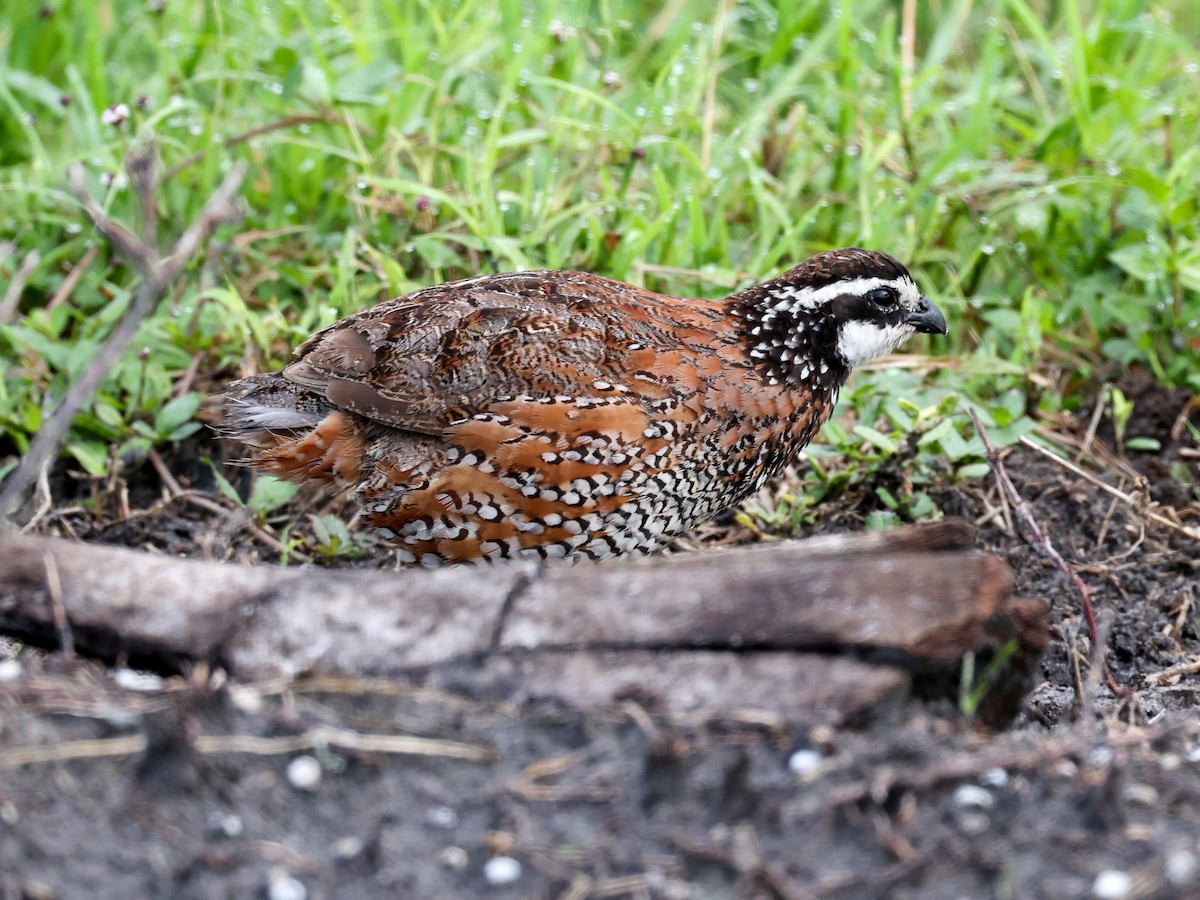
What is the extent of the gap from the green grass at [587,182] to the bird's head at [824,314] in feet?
1.86

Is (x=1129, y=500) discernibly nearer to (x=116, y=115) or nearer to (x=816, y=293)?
(x=816, y=293)

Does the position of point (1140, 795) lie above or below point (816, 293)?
below

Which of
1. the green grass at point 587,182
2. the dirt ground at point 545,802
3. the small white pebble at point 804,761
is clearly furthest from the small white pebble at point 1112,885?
the green grass at point 587,182

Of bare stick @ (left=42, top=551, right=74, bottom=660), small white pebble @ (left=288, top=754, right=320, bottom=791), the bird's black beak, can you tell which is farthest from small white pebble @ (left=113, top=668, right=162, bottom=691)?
the bird's black beak

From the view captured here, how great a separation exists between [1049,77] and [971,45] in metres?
0.72

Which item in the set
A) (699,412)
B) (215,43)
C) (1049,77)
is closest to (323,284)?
(215,43)

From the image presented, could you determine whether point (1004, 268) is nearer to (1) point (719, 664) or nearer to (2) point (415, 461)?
(2) point (415, 461)

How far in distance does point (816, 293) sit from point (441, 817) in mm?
2310

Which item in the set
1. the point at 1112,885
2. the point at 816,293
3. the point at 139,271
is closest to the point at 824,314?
the point at 816,293

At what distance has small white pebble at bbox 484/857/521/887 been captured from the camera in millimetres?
2406

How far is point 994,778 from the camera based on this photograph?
2621mm

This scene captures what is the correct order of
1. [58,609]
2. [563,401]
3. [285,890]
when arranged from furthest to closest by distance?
1. [563,401]
2. [58,609]
3. [285,890]

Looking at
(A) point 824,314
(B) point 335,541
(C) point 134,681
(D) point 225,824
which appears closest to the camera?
(D) point 225,824

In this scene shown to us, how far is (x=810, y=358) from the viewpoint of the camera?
14.2 feet
